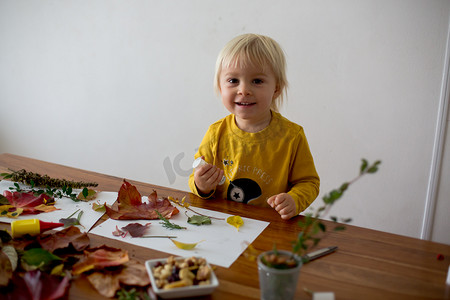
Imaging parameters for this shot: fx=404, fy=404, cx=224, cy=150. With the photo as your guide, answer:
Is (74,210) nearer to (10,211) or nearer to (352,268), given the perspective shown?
(10,211)

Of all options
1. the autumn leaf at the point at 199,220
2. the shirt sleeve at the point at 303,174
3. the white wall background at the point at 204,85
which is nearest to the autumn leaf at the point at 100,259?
the autumn leaf at the point at 199,220

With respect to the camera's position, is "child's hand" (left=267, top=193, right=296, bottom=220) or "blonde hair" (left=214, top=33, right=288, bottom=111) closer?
"child's hand" (left=267, top=193, right=296, bottom=220)

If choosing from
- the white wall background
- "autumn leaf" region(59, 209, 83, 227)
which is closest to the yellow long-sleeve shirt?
"autumn leaf" region(59, 209, 83, 227)

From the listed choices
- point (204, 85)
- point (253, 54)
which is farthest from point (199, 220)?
point (204, 85)

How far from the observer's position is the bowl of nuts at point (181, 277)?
776mm

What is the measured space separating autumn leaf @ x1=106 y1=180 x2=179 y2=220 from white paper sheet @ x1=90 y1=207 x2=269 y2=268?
2 cm

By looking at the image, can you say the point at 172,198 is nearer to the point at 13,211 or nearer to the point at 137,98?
the point at 13,211

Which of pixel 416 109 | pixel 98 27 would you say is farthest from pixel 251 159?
pixel 98 27

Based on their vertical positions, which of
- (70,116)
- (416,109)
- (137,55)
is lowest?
(70,116)

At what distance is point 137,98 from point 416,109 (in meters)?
1.88

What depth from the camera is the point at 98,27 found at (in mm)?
2969

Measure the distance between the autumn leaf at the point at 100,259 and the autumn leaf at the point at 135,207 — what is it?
21cm

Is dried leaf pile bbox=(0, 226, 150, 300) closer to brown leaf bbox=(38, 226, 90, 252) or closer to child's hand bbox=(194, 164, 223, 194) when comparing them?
brown leaf bbox=(38, 226, 90, 252)

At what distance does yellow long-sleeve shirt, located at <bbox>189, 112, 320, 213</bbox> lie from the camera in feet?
4.96
